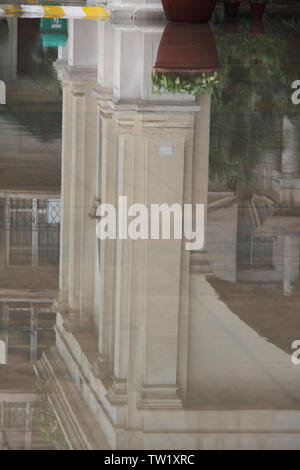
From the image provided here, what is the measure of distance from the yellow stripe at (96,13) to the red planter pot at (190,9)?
1.89 metres

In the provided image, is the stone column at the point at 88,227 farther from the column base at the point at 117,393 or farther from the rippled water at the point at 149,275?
the column base at the point at 117,393

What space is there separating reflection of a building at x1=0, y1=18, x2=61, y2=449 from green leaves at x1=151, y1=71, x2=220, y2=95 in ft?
3.60

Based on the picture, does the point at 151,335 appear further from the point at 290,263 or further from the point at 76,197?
the point at 76,197

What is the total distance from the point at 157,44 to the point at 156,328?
38.1 feet

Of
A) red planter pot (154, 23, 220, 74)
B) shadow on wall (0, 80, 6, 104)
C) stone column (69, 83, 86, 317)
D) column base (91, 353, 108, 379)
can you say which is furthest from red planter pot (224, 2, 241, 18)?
column base (91, 353, 108, 379)

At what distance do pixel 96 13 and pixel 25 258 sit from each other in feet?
54.5

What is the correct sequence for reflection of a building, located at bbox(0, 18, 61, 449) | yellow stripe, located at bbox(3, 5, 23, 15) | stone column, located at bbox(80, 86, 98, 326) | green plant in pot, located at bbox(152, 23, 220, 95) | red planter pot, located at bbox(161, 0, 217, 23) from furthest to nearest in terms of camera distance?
1. yellow stripe, located at bbox(3, 5, 23, 15)
2. red planter pot, located at bbox(161, 0, 217, 23)
3. green plant in pot, located at bbox(152, 23, 220, 95)
4. stone column, located at bbox(80, 86, 98, 326)
5. reflection of a building, located at bbox(0, 18, 61, 449)

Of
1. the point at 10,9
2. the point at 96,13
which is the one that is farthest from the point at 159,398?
the point at 10,9

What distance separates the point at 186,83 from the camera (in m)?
11.9

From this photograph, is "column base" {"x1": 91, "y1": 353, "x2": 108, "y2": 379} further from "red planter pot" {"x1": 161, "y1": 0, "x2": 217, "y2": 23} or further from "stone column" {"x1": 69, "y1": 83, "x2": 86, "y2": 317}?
"red planter pot" {"x1": 161, "y1": 0, "x2": 217, "y2": 23}

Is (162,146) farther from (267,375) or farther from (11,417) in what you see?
(11,417)

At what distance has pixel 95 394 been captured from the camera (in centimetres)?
436

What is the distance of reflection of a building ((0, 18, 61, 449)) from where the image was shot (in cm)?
421

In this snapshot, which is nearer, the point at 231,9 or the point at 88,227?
the point at 88,227
